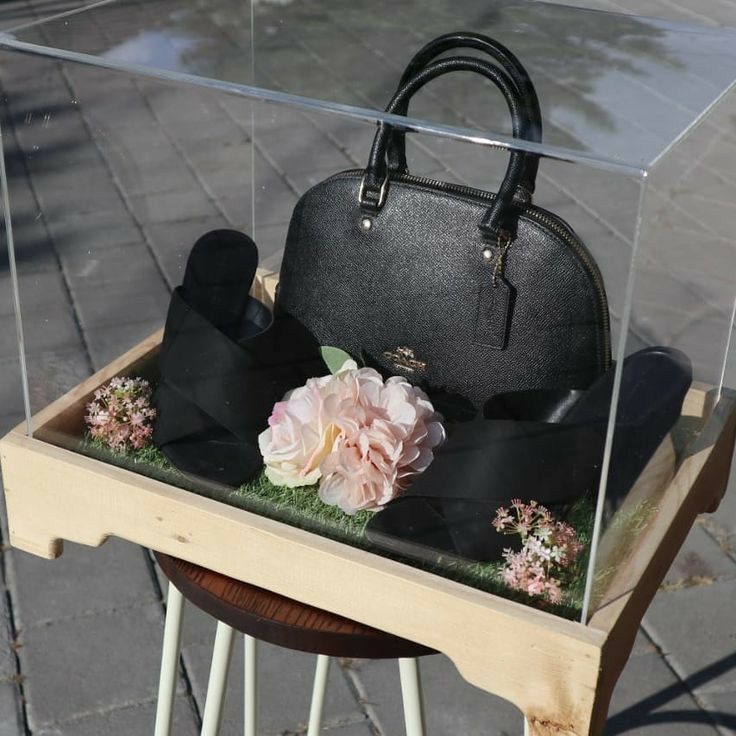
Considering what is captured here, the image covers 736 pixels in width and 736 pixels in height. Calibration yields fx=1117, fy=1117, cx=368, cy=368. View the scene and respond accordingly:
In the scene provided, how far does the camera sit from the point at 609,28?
1053mm

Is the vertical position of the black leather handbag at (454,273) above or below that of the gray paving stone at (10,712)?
above

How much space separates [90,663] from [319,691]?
0.55 metres

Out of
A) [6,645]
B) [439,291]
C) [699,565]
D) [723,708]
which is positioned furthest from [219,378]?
[699,565]

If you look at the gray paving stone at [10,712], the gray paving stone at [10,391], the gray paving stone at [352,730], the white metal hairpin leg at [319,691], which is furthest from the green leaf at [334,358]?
the gray paving stone at [10,391]

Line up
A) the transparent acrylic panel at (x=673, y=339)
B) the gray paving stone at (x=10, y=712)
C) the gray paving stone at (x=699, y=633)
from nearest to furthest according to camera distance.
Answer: the transparent acrylic panel at (x=673, y=339)
the gray paving stone at (x=10, y=712)
the gray paving stone at (x=699, y=633)

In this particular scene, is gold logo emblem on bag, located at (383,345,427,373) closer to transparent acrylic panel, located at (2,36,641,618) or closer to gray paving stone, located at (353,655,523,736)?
transparent acrylic panel, located at (2,36,641,618)

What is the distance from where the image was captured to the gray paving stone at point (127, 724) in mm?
1562

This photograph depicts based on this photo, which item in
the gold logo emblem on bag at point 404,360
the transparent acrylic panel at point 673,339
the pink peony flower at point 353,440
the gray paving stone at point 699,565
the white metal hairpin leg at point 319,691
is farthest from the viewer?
the gray paving stone at point 699,565

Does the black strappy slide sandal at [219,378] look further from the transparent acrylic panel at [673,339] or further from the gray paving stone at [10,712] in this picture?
the gray paving stone at [10,712]

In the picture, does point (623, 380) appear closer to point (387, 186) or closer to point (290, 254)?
point (387, 186)

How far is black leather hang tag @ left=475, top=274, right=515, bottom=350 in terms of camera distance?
0.91 m

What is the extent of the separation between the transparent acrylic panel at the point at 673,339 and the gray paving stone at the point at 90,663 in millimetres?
967

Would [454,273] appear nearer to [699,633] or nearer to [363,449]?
[363,449]

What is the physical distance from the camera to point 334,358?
1.02 metres
